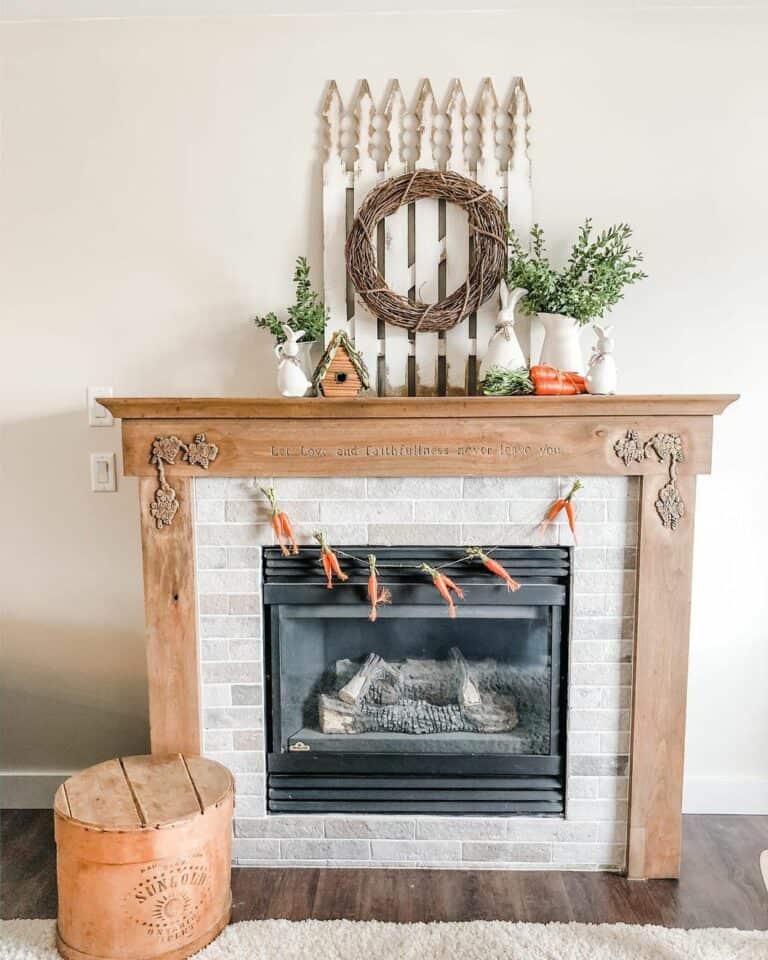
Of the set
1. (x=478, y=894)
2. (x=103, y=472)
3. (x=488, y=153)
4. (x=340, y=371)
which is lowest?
(x=478, y=894)

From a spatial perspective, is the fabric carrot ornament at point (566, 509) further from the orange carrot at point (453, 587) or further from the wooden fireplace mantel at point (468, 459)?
the orange carrot at point (453, 587)

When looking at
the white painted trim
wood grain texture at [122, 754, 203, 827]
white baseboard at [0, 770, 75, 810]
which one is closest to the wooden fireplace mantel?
wood grain texture at [122, 754, 203, 827]

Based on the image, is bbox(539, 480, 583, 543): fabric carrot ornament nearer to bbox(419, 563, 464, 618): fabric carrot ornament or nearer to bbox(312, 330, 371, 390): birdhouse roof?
bbox(419, 563, 464, 618): fabric carrot ornament

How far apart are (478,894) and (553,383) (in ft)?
4.45

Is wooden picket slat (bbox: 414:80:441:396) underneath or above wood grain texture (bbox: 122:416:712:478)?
above

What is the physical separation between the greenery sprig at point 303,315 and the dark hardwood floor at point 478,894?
149 centimetres

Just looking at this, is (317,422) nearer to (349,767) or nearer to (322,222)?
(322,222)

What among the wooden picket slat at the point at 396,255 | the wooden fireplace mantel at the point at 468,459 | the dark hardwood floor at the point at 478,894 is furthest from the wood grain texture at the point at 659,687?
the wooden picket slat at the point at 396,255

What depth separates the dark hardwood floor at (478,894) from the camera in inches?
71.6

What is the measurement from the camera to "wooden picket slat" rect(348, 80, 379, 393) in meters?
2.08

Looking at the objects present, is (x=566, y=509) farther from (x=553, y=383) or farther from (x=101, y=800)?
(x=101, y=800)

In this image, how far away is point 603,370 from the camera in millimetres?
1872

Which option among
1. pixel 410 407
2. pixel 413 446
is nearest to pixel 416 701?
pixel 413 446

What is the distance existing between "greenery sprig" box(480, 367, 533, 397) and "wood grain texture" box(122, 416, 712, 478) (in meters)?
0.09
